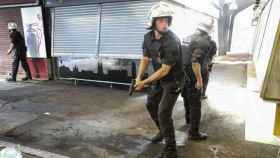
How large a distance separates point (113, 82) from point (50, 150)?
3.15 m

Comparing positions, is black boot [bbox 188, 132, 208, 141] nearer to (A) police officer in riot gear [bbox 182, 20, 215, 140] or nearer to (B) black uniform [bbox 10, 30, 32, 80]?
(A) police officer in riot gear [bbox 182, 20, 215, 140]

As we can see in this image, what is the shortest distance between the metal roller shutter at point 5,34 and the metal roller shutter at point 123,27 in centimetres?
288

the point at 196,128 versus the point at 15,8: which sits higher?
the point at 15,8

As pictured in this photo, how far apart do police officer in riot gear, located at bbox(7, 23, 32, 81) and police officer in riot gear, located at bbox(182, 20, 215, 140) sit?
5.26 meters

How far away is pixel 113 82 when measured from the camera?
233 inches

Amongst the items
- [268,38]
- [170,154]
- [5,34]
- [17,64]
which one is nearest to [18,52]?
[17,64]

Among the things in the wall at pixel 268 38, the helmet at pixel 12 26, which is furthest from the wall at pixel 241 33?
the helmet at pixel 12 26

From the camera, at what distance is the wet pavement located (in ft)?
9.38

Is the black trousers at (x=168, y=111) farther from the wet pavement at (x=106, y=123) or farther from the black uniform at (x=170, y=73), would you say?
the wet pavement at (x=106, y=123)

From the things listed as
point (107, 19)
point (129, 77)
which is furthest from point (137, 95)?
point (107, 19)

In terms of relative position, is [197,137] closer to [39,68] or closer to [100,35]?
[100,35]

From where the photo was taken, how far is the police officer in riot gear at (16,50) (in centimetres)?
661

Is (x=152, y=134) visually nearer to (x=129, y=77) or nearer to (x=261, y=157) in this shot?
(x=261, y=157)

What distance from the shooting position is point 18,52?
6711mm
